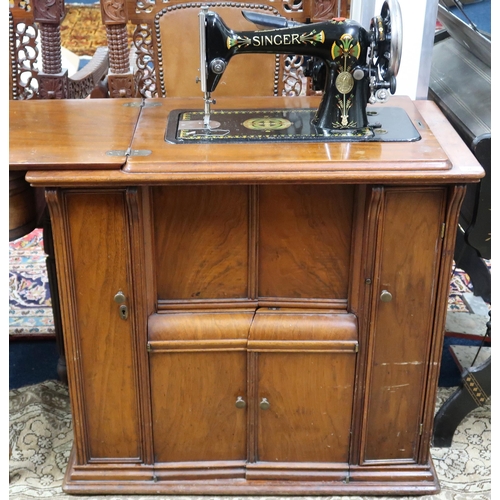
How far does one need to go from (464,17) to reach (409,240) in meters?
1.09

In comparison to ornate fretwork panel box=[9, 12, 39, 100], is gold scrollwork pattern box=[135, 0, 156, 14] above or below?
above

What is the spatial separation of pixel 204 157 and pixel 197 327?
50cm

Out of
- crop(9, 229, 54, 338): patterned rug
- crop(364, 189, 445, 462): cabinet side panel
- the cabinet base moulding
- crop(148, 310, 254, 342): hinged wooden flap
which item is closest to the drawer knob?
crop(148, 310, 254, 342): hinged wooden flap

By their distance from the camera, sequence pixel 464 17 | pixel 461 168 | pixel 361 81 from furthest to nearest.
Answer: pixel 464 17 < pixel 361 81 < pixel 461 168

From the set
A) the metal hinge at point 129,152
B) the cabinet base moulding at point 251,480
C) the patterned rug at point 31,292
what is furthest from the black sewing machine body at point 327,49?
the patterned rug at point 31,292

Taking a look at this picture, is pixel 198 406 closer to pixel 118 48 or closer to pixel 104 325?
pixel 104 325

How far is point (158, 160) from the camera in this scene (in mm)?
1854

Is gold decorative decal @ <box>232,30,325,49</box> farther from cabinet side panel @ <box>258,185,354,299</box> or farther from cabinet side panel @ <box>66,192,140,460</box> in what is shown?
cabinet side panel @ <box>66,192,140,460</box>

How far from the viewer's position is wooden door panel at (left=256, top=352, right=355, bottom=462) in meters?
2.10

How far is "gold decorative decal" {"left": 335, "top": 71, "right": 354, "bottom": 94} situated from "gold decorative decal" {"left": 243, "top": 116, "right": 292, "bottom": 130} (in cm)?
18

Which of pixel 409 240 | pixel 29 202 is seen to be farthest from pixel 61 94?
pixel 409 240

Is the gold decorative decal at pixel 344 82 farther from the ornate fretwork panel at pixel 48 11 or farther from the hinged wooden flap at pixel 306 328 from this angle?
the ornate fretwork panel at pixel 48 11

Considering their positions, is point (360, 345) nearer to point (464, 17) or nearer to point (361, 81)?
point (361, 81)

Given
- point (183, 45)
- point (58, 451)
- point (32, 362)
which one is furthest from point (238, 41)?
point (32, 362)
